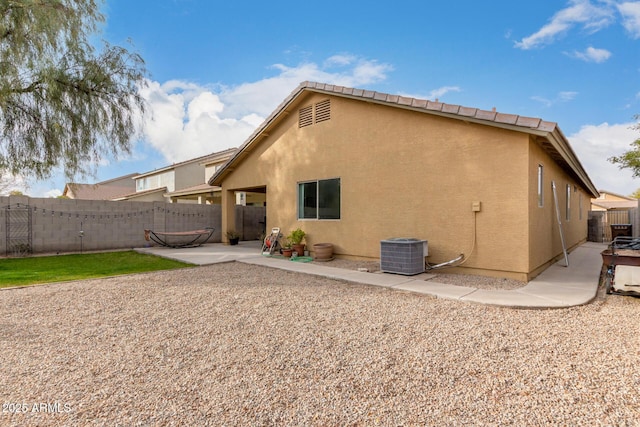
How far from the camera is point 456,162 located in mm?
6727

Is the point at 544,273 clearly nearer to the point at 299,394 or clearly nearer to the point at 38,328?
the point at 299,394

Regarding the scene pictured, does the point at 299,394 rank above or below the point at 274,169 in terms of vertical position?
below

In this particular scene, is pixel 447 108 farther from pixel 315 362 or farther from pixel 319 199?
pixel 315 362

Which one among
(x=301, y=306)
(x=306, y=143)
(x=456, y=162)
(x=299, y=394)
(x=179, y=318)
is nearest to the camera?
(x=299, y=394)

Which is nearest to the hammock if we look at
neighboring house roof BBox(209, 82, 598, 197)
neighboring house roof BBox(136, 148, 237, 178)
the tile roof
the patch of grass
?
the patch of grass

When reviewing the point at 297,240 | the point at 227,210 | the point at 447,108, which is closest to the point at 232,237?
the point at 227,210

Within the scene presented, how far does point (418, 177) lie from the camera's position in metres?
7.31

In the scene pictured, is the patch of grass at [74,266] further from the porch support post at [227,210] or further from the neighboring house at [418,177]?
the neighboring house at [418,177]

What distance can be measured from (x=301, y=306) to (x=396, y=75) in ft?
29.2

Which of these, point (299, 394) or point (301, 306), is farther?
point (301, 306)

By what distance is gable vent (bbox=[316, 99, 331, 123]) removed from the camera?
9.30m

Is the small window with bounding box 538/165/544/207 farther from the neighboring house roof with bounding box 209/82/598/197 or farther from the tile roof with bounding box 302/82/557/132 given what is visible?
the tile roof with bounding box 302/82/557/132

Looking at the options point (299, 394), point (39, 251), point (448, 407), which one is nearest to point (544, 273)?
point (448, 407)

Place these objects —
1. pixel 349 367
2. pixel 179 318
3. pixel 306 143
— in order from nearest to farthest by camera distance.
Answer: pixel 349 367
pixel 179 318
pixel 306 143
